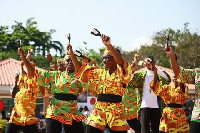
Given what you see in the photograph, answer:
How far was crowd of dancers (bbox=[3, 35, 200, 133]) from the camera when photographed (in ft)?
14.8

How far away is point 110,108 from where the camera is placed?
4520 mm

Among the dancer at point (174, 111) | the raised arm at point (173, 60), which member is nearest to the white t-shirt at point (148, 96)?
the dancer at point (174, 111)

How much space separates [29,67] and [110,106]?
Answer: 1.86 meters

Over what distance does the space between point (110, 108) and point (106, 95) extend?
0.18m

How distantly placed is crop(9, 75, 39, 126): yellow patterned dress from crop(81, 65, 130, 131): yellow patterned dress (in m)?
2.76

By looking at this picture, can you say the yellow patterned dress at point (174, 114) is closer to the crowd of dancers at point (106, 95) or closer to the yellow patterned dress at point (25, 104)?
the crowd of dancers at point (106, 95)

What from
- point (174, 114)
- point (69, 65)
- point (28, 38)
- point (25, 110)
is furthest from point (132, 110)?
point (28, 38)

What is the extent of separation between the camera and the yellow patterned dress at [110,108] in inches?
176

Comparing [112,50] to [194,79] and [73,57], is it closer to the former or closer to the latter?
[73,57]

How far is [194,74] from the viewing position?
480 centimetres

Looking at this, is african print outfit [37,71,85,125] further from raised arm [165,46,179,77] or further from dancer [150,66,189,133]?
dancer [150,66,189,133]

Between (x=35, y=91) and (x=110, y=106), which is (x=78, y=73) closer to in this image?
(x=110, y=106)

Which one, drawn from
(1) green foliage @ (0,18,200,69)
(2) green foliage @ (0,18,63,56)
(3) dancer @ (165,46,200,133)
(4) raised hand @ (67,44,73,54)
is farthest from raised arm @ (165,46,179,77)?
(2) green foliage @ (0,18,63,56)

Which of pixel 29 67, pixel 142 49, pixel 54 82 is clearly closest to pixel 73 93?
pixel 54 82
